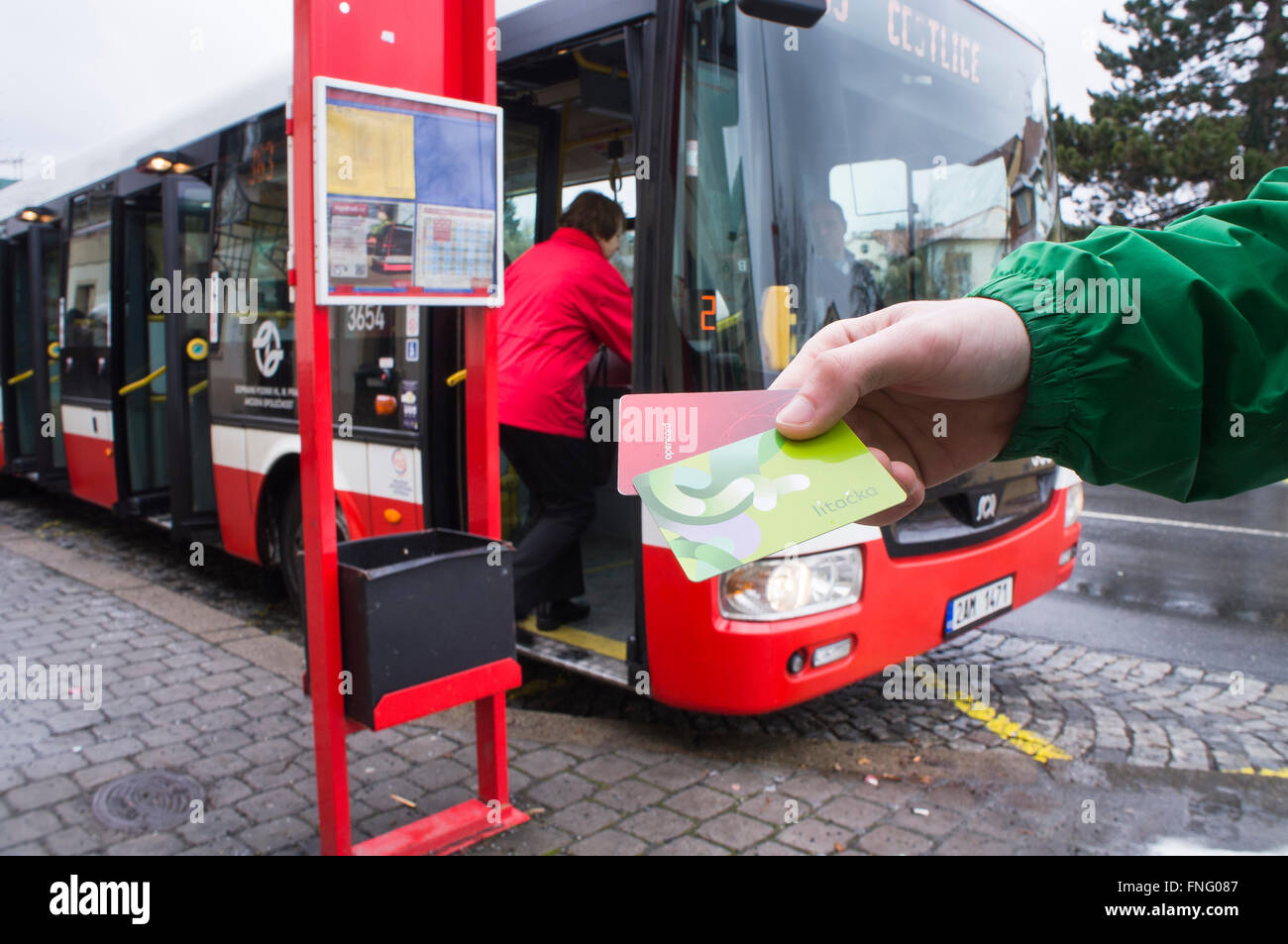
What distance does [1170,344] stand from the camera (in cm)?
140

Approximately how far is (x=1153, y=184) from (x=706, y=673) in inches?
870

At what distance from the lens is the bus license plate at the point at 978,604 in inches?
162

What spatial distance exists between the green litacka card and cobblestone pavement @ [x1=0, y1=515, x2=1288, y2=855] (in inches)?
92.3

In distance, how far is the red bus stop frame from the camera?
283 centimetres

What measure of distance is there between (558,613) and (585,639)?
31 cm

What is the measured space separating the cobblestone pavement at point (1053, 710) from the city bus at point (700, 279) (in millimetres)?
402

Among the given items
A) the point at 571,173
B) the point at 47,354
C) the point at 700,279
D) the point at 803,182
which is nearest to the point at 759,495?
the point at 700,279

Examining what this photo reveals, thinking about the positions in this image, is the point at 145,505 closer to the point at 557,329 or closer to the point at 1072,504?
the point at 557,329

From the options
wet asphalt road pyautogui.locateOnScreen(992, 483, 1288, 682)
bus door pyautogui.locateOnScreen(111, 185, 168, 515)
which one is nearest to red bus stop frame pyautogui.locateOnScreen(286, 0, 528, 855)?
wet asphalt road pyautogui.locateOnScreen(992, 483, 1288, 682)

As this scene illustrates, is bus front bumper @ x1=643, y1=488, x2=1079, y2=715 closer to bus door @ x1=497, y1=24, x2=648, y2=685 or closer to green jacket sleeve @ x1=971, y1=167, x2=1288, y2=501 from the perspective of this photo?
bus door @ x1=497, y1=24, x2=648, y2=685

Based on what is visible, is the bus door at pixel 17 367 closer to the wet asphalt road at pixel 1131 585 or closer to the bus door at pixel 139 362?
the wet asphalt road at pixel 1131 585

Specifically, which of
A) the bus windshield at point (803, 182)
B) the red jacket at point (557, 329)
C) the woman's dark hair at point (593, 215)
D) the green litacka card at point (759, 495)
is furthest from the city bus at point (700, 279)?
the green litacka card at point (759, 495)
